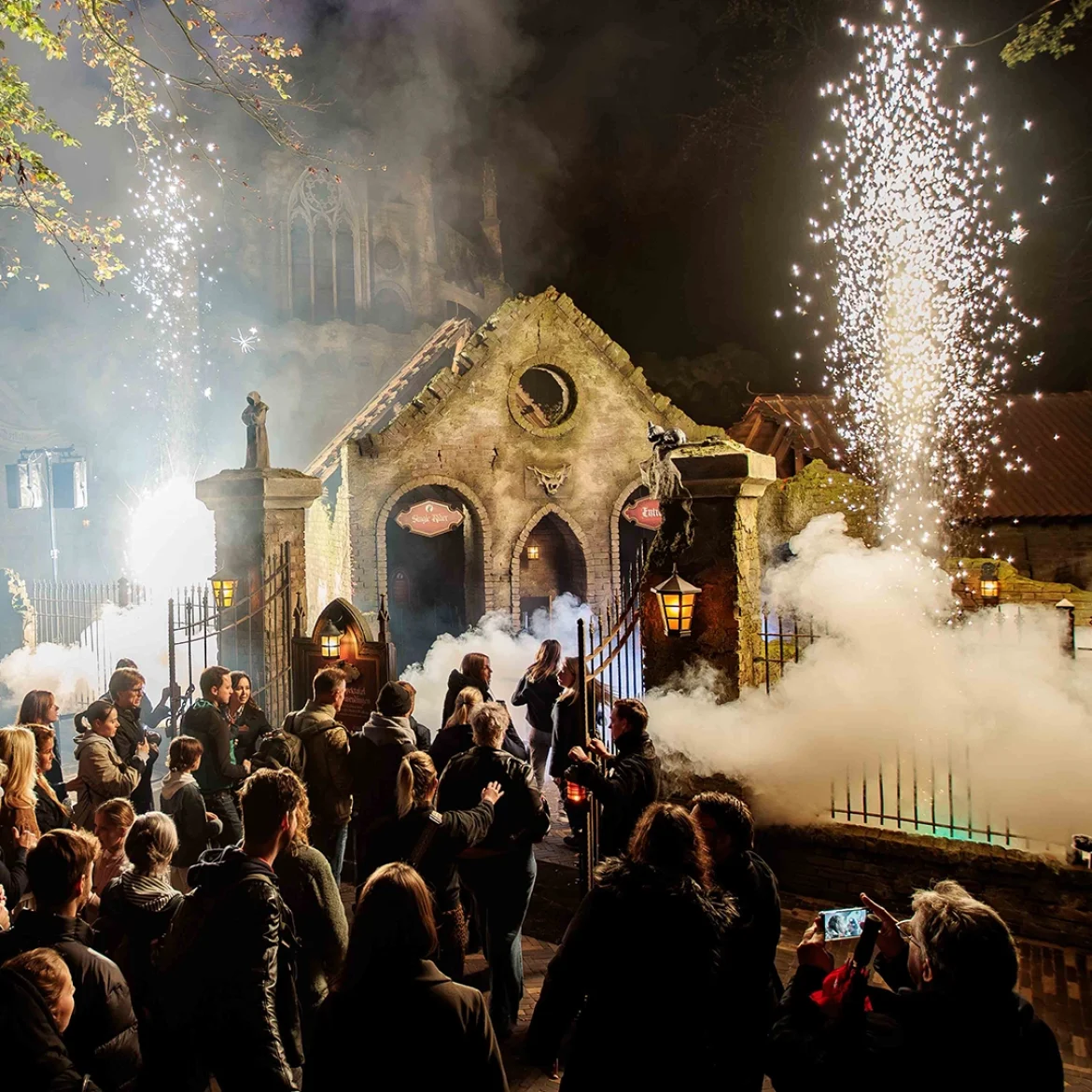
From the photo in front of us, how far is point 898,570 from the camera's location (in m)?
17.0

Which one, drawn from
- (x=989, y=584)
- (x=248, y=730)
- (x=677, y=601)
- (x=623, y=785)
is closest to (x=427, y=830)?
(x=623, y=785)

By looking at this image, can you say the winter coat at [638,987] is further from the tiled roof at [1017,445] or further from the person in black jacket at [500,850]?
the tiled roof at [1017,445]

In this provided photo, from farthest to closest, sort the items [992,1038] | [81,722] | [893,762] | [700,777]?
[893,762] → [700,777] → [81,722] → [992,1038]

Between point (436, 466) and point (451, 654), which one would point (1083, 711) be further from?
point (436, 466)

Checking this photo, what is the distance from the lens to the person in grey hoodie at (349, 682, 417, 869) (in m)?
5.70

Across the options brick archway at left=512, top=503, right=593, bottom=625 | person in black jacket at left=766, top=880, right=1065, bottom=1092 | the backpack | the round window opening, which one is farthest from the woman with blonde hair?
the round window opening

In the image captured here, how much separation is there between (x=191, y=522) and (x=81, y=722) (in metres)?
24.9

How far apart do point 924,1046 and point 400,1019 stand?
1517 mm

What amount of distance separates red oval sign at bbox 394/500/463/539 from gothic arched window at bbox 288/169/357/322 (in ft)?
63.2

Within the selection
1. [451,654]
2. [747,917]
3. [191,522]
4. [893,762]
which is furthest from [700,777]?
[191,522]

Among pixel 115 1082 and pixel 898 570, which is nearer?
pixel 115 1082

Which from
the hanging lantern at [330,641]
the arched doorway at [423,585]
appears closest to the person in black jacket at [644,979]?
the hanging lantern at [330,641]

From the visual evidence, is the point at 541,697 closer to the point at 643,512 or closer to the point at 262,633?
the point at 262,633

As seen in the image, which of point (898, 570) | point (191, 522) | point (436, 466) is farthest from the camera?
point (191, 522)
